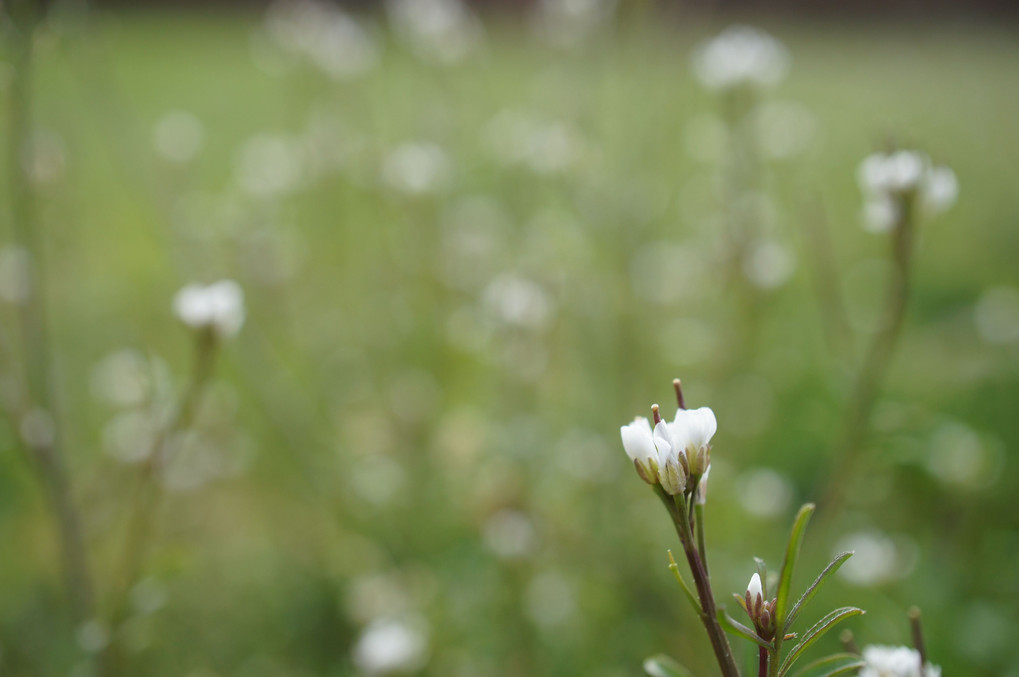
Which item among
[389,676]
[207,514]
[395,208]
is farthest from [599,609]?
[395,208]

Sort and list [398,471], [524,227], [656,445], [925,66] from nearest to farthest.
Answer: [656,445]
[398,471]
[524,227]
[925,66]

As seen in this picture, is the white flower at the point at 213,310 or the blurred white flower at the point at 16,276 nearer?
the white flower at the point at 213,310

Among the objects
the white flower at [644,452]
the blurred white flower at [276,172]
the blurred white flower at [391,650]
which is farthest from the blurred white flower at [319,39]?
the white flower at [644,452]

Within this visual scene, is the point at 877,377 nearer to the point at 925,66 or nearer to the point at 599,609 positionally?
the point at 599,609

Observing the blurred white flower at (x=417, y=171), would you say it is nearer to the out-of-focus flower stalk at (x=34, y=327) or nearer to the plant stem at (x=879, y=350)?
the out-of-focus flower stalk at (x=34, y=327)

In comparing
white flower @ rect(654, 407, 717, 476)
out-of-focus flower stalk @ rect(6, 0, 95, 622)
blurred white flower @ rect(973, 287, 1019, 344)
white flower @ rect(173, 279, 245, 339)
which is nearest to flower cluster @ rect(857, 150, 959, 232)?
white flower @ rect(654, 407, 717, 476)

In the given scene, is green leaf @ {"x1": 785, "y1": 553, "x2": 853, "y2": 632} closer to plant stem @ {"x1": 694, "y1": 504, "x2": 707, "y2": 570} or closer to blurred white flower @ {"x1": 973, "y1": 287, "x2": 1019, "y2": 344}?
plant stem @ {"x1": 694, "y1": 504, "x2": 707, "y2": 570}
